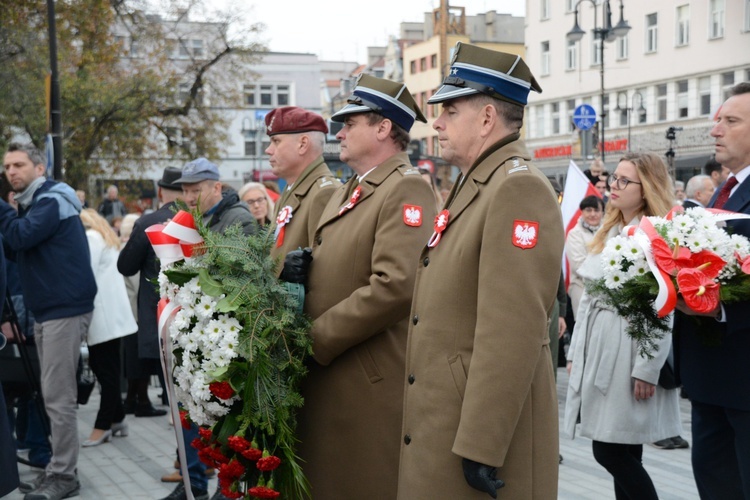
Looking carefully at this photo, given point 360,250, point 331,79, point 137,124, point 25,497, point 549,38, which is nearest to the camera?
point 360,250

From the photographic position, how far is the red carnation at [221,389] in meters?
3.89

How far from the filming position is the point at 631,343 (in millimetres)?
5113

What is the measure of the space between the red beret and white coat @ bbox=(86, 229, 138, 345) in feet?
11.2

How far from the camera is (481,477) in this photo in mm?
3119

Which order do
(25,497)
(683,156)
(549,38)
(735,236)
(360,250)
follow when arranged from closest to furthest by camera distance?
1. (735,236)
2. (360,250)
3. (25,497)
4. (683,156)
5. (549,38)

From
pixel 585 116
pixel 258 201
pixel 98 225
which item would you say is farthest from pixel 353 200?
pixel 585 116

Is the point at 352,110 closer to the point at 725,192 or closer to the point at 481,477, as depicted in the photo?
the point at 725,192

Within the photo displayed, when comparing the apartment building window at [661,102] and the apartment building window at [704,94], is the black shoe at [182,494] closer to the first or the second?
the apartment building window at [704,94]

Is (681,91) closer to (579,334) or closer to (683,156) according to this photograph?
(683,156)

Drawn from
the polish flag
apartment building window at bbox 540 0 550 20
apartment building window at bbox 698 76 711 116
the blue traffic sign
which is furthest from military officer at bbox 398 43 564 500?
apartment building window at bbox 540 0 550 20

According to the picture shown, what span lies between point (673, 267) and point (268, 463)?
1763 millimetres

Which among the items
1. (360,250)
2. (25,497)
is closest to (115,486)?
(25,497)

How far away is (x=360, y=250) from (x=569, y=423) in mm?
1881

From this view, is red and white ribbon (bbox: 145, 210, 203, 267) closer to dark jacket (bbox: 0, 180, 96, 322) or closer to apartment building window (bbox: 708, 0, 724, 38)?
dark jacket (bbox: 0, 180, 96, 322)
